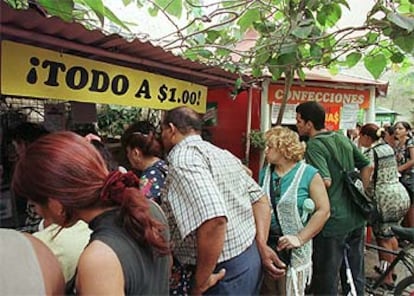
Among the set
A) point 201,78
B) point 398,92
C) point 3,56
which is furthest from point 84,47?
point 398,92

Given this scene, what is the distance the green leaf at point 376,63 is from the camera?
349cm

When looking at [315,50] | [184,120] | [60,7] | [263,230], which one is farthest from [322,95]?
[60,7]

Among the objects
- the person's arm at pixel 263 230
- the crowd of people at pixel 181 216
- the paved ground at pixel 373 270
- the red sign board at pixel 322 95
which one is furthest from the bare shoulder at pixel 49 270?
the red sign board at pixel 322 95

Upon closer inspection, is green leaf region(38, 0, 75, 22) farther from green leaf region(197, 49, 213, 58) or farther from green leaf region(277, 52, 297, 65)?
green leaf region(197, 49, 213, 58)

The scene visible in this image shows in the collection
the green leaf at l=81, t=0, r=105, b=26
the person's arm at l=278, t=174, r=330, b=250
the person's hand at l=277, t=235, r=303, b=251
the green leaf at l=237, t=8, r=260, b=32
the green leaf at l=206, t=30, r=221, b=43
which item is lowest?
the person's hand at l=277, t=235, r=303, b=251

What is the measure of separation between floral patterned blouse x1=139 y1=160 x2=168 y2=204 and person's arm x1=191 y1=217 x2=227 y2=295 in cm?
67

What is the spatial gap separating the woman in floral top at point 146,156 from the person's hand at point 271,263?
716 millimetres

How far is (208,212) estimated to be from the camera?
1.87m

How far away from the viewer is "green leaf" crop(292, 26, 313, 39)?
2.98 meters

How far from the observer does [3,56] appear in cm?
182

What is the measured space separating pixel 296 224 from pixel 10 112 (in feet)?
7.33

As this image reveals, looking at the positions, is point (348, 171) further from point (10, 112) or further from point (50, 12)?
point (10, 112)

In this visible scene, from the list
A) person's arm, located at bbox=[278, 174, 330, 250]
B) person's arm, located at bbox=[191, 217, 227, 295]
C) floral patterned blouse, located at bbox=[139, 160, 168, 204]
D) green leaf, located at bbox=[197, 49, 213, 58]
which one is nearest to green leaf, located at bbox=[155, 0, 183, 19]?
green leaf, located at bbox=[197, 49, 213, 58]

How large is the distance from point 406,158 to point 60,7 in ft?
17.8
